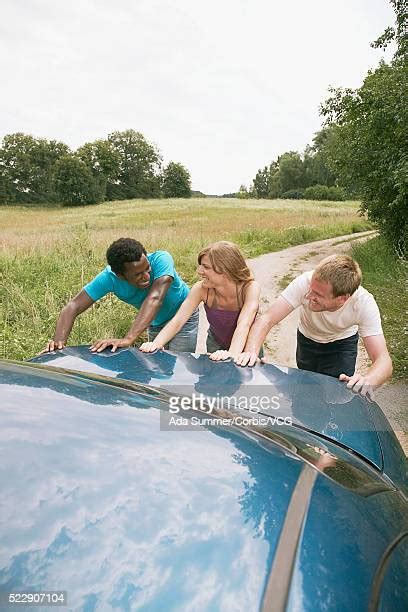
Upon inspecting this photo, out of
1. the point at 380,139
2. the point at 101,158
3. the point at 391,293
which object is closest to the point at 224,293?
the point at 391,293

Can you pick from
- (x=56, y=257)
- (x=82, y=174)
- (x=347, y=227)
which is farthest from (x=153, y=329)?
(x=82, y=174)

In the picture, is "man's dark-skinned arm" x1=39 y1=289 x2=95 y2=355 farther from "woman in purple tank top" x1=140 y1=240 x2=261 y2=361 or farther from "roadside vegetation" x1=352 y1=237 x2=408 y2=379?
"roadside vegetation" x1=352 y1=237 x2=408 y2=379

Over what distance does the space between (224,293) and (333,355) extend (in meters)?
0.89

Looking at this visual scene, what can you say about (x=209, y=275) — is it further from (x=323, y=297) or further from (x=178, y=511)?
(x=178, y=511)

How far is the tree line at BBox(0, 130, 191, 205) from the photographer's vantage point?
60188 millimetres

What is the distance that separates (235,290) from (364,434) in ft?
4.53

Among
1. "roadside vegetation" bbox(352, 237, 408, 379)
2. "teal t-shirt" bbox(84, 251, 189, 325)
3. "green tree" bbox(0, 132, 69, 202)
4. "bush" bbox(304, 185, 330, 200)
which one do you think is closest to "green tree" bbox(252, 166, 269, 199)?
"bush" bbox(304, 185, 330, 200)

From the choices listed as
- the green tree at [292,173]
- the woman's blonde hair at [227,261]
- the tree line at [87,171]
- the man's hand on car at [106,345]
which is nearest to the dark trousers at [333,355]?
the woman's blonde hair at [227,261]

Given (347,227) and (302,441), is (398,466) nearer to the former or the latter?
(302,441)

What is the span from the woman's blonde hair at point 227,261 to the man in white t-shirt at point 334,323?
29 cm

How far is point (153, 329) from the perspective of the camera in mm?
3818

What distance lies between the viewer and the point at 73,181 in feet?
194

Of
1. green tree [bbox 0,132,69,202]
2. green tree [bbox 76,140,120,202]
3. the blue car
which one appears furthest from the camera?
green tree [bbox 76,140,120,202]

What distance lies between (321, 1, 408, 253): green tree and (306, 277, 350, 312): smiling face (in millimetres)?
8022
